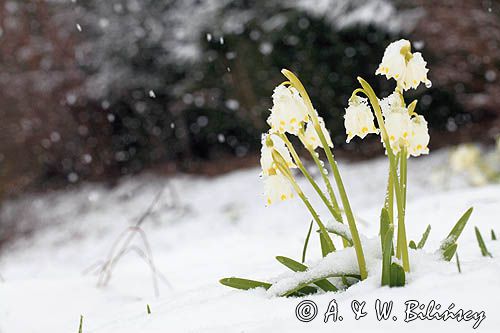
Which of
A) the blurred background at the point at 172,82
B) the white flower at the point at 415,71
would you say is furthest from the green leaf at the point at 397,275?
the blurred background at the point at 172,82

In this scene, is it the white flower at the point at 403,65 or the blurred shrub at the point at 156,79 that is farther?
the blurred shrub at the point at 156,79

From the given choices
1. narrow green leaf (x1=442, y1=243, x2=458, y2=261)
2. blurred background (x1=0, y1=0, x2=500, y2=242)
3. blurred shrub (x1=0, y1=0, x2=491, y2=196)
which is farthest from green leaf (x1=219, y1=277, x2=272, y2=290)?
blurred shrub (x1=0, y1=0, x2=491, y2=196)

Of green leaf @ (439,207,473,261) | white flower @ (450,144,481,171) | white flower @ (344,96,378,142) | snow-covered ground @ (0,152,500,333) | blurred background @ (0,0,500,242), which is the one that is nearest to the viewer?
snow-covered ground @ (0,152,500,333)

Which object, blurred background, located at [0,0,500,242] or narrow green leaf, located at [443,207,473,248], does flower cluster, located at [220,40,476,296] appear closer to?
narrow green leaf, located at [443,207,473,248]

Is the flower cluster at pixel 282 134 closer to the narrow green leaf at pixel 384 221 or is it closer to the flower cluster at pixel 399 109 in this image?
the flower cluster at pixel 399 109

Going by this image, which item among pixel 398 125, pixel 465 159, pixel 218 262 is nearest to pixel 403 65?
pixel 398 125

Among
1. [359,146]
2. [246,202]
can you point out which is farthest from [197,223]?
[359,146]
